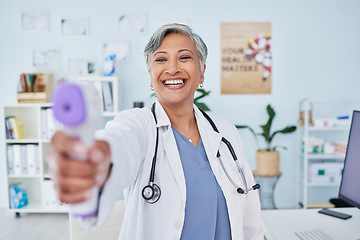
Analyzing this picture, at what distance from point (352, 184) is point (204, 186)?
734 millimetres

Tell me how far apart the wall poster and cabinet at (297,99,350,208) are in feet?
2.14

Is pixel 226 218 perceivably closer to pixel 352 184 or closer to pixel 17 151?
pixel 352 184

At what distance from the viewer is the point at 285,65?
3.56 m

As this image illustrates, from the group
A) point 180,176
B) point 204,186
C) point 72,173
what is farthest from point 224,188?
point 72,173

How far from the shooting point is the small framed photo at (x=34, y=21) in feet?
11.5

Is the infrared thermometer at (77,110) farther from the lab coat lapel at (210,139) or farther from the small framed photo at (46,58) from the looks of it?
the small framed photo at (46,58)

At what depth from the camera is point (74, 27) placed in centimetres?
352

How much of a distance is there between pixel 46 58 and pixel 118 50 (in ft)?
2.84

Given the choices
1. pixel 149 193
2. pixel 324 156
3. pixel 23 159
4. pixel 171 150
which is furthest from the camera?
pixel 23 159

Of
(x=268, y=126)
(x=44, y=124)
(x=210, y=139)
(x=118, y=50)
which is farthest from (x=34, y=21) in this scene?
(x=210, y=139)

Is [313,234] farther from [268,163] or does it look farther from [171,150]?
[268,163]

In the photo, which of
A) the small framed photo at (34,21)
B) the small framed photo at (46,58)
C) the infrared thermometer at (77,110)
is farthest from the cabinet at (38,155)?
the infrared thermometer at (77,110)

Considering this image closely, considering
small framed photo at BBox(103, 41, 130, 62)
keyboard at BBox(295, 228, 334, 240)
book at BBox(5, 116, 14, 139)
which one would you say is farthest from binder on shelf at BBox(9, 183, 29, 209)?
keyboard at BBox(295, 228, 334, 240)

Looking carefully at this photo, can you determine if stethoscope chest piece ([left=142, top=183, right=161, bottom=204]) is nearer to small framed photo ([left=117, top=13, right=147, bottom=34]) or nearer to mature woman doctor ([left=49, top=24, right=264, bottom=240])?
mature woman doctor ([left=49, top=24, right=264, bottom=240])
